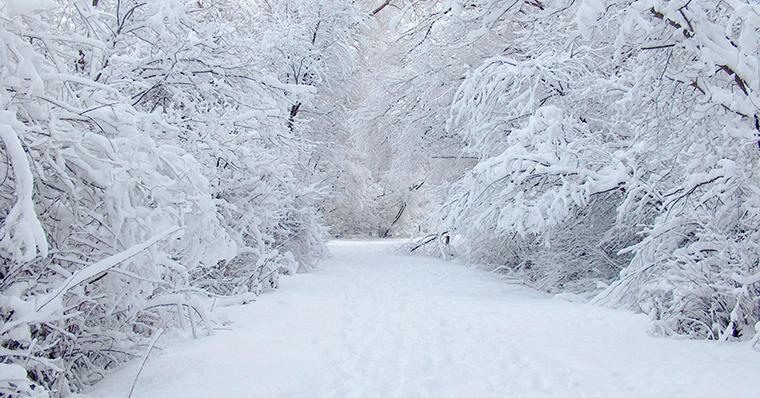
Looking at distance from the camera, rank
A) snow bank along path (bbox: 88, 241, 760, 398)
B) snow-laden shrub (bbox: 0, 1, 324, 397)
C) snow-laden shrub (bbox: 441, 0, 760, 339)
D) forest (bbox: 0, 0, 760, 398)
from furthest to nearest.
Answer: snow-laden shrub (bbox: 441, 0, 760, 339), snow bank along path (bbox: 88, 241, 760, 398), forest (bbox: 0, 0, 760, 398), snow-laden shrub (bbox: 0, 1, 324, 397)

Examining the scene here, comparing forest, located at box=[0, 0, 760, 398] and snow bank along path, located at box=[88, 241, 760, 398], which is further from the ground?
forest, located at box=[0, 0, 760, 398]

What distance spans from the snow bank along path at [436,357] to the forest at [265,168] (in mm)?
383

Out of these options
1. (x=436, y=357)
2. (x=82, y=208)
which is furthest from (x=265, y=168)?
(x=82, y=208)

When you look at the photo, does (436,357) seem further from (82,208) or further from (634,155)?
(634,155)

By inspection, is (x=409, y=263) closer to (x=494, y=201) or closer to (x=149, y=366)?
(x=494, y=201)

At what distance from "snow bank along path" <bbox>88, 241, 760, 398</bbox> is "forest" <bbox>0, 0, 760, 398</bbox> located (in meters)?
0.38

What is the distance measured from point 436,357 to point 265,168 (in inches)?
208

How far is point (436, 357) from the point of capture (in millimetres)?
5273

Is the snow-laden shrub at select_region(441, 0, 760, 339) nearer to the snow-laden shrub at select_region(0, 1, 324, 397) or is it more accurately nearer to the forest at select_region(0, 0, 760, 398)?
the forest at select_region(0, 0, 760, 398)

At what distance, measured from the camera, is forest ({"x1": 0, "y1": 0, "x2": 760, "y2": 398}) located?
351 centimetres

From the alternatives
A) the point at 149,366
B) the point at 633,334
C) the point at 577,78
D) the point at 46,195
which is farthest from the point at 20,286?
the point at 577,78

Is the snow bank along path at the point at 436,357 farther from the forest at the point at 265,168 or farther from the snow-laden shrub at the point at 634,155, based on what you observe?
the snow-laden shrub at the point at 634,155

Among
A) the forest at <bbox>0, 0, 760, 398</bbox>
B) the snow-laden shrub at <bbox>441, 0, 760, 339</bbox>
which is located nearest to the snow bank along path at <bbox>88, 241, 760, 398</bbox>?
the forest at <bbox>0, 0, 760, 398</bbox>

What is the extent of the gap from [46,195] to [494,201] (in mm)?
7030
